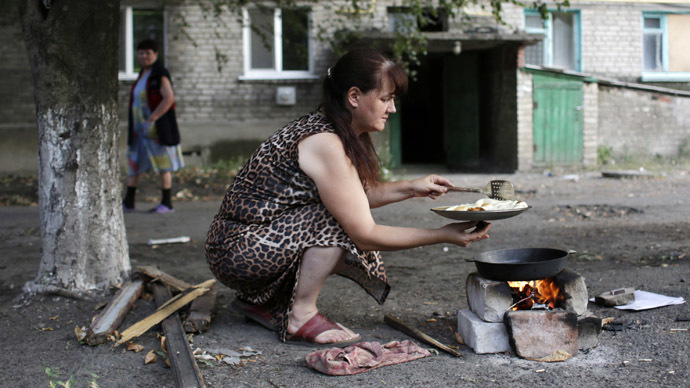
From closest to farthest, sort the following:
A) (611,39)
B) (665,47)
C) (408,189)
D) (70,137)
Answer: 1. (408,189)
2. (70,137)
3. (611,39)
4. (665,47)

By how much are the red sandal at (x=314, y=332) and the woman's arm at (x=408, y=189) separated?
27.2 inches

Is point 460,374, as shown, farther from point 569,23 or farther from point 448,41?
point 569,23

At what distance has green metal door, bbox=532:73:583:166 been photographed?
14.0 meters

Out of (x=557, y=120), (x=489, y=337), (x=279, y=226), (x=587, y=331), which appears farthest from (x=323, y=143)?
(x=557, y=120)

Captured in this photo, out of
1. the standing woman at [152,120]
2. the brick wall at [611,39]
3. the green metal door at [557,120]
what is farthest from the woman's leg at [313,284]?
the brick wall at [611,39]

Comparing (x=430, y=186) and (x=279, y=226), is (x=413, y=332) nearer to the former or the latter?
(x=430, y=186)

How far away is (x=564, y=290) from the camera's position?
9.68 ft

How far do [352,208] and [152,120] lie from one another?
197 inches

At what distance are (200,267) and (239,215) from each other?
2.12 metres

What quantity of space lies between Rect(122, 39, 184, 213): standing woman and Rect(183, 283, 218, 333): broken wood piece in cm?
395

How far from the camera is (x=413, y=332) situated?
3.24 metres

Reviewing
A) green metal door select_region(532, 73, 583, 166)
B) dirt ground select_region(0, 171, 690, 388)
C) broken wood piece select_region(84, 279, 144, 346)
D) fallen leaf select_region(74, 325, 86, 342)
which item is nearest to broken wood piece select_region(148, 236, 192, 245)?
dirt ground select_region(0, 171, 690, 388)

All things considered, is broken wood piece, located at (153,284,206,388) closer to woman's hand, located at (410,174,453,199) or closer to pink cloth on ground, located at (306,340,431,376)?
pink cloth on ground, located at (306,340,431,376)

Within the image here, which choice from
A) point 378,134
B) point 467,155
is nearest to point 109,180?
point 378,134
